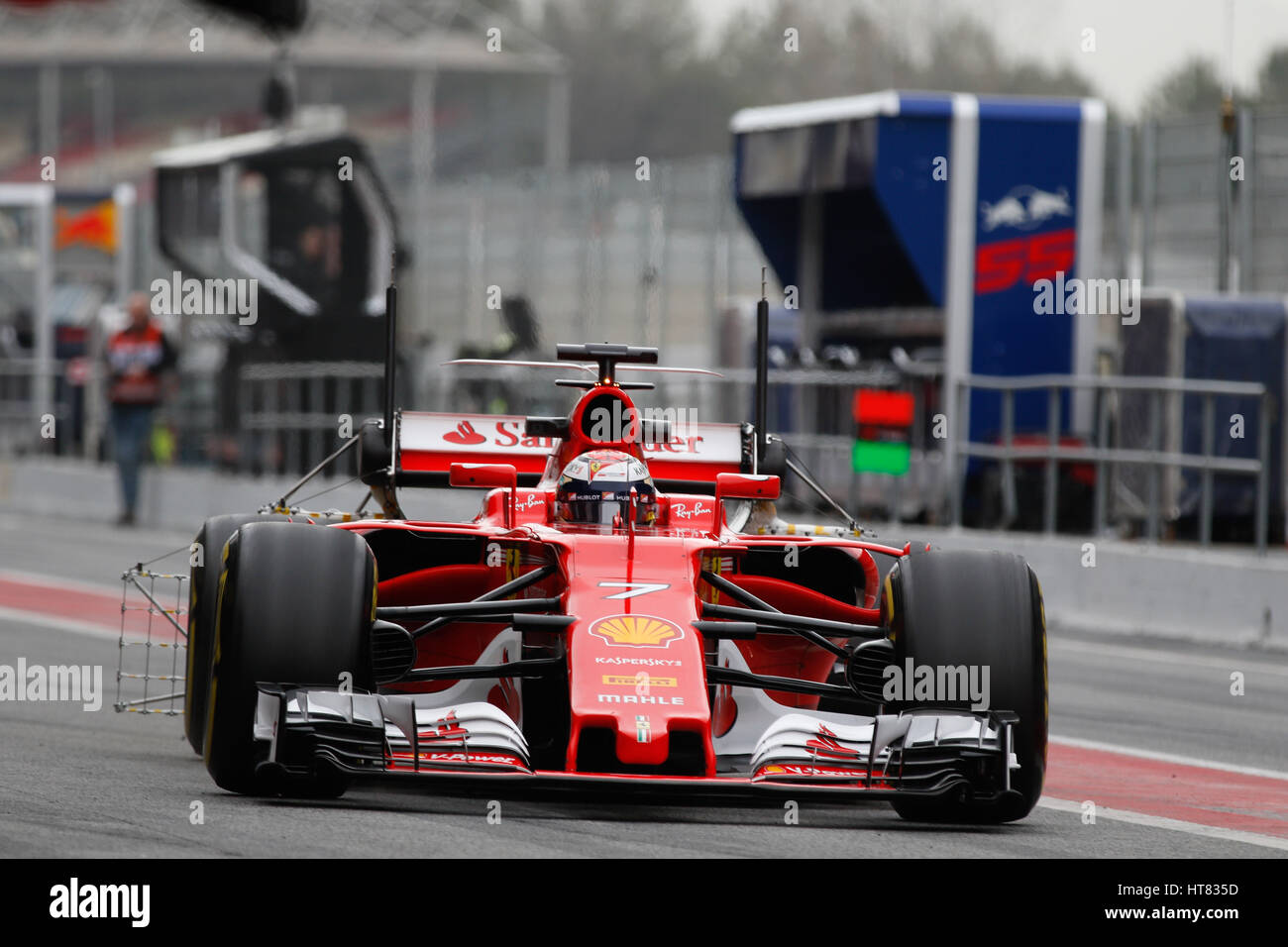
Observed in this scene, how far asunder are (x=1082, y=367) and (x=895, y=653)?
1142cm

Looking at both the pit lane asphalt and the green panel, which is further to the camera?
the green panel

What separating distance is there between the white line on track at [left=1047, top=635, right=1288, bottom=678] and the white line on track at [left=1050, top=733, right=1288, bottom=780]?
338 cm

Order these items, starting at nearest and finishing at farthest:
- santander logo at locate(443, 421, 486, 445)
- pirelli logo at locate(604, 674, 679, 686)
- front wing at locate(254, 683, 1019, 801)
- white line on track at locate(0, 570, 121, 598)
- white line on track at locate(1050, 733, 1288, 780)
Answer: front wing at locate(254, 683, 1019, 801), pirelli logo at locate(604, 674, 679, 686), white line on track at locate(1050, 733, 1288, 780), santander logo at locate(443, 421, 486, 445), white line on track at locate(0, 570, 121, 598)

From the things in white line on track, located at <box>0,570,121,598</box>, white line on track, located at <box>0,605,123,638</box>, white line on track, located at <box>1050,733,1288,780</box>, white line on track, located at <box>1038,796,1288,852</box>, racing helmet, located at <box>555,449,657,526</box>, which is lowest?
white line on track, located at <box>0,570,121,598</box>

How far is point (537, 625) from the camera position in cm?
710

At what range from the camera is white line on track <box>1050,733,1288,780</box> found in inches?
359

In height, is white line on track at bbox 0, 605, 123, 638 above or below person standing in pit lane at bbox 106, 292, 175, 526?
below

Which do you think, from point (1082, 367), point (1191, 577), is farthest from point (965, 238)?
point (1191, 577)

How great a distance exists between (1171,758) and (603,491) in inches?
115

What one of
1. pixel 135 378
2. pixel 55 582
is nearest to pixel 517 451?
Result: pixel 55 582

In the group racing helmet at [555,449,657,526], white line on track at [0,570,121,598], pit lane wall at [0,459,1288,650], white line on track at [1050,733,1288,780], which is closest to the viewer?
racing helmet at [555,449,657,526]

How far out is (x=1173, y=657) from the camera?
13711 mm

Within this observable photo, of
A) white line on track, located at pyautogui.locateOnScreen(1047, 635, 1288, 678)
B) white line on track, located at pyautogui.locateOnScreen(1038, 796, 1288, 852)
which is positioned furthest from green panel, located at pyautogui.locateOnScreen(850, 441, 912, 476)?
white line on track, located at pyautogui.locateOnScreen(1038, 796, 1288, 852)

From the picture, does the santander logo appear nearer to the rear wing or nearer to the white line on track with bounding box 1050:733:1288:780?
the rear wing
